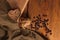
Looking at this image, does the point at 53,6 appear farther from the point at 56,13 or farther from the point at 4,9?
the point at 4,9

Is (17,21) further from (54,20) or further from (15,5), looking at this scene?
(54,20)

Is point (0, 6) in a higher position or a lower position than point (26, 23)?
higher

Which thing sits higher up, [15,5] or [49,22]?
[15,5]

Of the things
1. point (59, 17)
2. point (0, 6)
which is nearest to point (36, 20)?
point (59, 17)

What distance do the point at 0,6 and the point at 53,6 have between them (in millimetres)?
479

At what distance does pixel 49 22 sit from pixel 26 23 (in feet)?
0.63

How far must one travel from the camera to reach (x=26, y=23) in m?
1.52

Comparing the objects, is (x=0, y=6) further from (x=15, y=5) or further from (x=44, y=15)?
(x=44, y=15)

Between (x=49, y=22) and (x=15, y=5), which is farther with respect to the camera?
(x=15, y=5)

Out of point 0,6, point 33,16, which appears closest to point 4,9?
point 0,6

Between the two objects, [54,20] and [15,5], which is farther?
[15,5]

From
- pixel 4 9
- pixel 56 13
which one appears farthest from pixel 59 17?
pixel 4 9

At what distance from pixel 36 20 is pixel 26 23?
0.29 feet

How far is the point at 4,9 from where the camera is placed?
1601 mm
